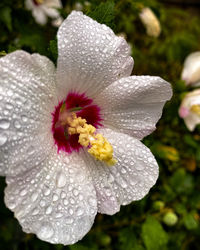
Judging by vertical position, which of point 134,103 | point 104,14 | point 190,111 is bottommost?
point 190,111

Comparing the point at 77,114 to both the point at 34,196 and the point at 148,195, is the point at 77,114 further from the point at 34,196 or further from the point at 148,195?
the point at 148,195

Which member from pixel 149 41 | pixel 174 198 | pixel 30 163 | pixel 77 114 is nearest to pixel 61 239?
pixel 30 163

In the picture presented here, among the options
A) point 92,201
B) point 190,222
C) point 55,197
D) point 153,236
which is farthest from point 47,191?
point 190,222

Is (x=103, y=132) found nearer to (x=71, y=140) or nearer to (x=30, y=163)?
(x=71, y=140)

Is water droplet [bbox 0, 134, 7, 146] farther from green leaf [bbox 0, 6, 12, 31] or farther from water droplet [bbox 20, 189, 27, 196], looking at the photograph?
green leaf [bbox 0, 6, 12, 31]

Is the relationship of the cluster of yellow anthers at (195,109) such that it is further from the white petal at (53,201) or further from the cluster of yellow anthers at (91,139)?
the white petal at (53,201)

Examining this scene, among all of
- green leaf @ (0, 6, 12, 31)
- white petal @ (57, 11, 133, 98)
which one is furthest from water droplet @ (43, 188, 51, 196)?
green leaf @ (0, 6, 12, 31)
